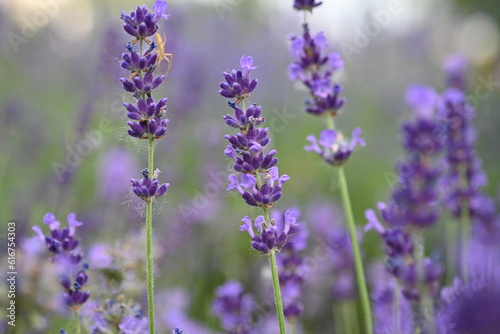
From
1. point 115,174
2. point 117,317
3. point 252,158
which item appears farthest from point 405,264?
point 115,174

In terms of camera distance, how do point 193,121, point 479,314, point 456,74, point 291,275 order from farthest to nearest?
1. point 193,121
2. point 456,74
3. point 291,275
4. point 479,314

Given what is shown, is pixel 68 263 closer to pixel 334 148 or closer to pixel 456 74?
pixel 334 148

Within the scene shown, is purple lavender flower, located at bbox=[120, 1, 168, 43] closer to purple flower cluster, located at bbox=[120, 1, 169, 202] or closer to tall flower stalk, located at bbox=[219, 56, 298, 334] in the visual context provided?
purple flower cluster, located at bbox=[120, 1, 169, 202]

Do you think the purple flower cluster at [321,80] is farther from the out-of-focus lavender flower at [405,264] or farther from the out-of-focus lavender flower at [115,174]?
the out-of-focus lavender flower at [115,174]

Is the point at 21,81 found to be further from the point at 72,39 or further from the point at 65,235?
the point at 65,235

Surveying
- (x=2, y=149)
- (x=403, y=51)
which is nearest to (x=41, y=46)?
(x=403, y=51)

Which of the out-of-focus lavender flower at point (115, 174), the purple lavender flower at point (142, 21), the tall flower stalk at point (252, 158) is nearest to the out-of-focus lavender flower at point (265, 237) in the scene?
the tall flower stalk at point (252, 158)

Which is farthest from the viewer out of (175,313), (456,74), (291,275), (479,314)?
(456,74)
